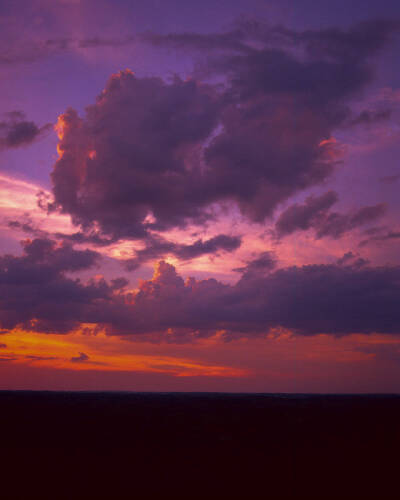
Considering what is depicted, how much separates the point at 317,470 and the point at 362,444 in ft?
70.5

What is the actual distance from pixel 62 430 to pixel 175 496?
49560 mm

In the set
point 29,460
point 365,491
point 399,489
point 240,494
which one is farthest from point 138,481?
point 399,489

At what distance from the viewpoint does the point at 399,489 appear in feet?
121

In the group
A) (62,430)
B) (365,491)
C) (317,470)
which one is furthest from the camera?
(62,430)

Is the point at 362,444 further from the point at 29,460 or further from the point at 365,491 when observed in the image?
the point at 29,460

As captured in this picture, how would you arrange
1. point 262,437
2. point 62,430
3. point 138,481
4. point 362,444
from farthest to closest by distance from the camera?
point 62,430 → point 262,437 → point 362,444 → point 138,481

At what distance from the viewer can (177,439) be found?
218 feet

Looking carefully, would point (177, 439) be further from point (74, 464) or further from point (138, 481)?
point (138, 481)

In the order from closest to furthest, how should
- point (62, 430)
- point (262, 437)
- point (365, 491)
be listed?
point (365, 491), point (262, 437), point (62, 430)

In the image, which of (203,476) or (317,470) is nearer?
(203,476)

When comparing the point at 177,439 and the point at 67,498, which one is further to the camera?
the point at 177,439

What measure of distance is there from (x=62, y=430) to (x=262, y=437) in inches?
1295

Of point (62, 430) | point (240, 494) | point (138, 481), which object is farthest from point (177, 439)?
point (240, 494)

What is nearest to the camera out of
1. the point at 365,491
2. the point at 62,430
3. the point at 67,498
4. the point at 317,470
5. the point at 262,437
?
the point at 67,498
